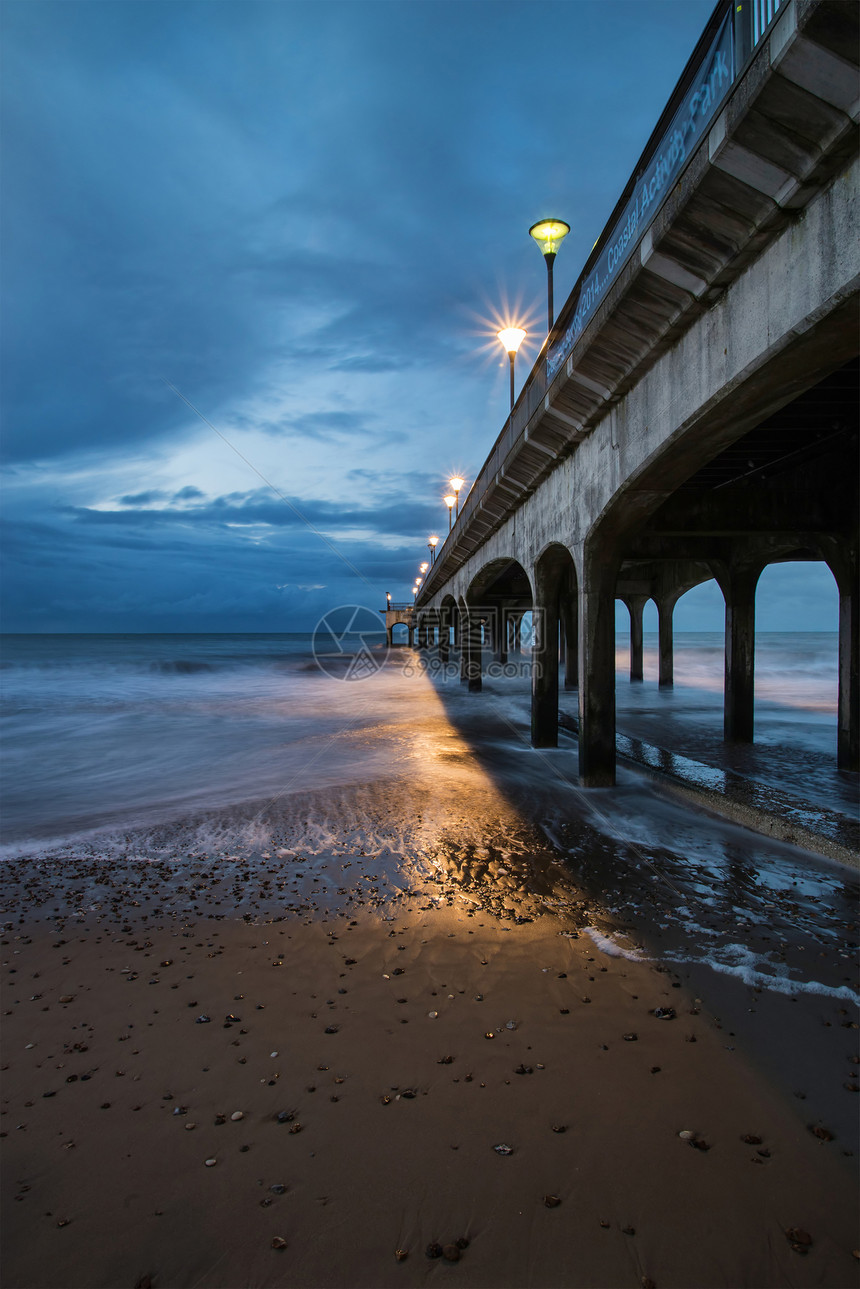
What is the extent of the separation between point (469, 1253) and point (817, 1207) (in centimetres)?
146

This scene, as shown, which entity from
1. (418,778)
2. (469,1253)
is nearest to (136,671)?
(418,778)

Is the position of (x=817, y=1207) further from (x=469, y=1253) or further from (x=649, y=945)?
(x=649, y=945)

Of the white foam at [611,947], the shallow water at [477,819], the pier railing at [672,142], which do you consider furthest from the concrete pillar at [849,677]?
the white foam at [611,947]

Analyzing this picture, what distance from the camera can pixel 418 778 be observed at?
11734 mm

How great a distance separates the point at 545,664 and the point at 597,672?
3.65 meters

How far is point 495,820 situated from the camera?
898 cm

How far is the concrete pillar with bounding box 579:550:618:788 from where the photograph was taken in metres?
9.90

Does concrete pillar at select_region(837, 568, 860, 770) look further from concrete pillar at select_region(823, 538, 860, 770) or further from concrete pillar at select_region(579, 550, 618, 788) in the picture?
concrete pillar at select_region(579, 550, 618, 788)

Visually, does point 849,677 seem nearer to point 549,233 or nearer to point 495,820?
point 495,820

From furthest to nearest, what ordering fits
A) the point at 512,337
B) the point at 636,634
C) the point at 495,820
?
the point at 636,634
the point at 512,337
the point at 495,820

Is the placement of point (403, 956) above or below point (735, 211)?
below

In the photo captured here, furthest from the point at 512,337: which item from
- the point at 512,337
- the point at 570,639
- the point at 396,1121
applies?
the point at 570,639

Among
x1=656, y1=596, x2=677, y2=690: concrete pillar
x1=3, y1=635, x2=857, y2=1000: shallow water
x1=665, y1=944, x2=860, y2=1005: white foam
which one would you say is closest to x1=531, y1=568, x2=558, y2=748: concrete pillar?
x1=3, y1=635, x2=857, y2=1000: shallow water

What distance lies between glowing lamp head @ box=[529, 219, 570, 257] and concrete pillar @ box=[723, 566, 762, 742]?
7.01m
